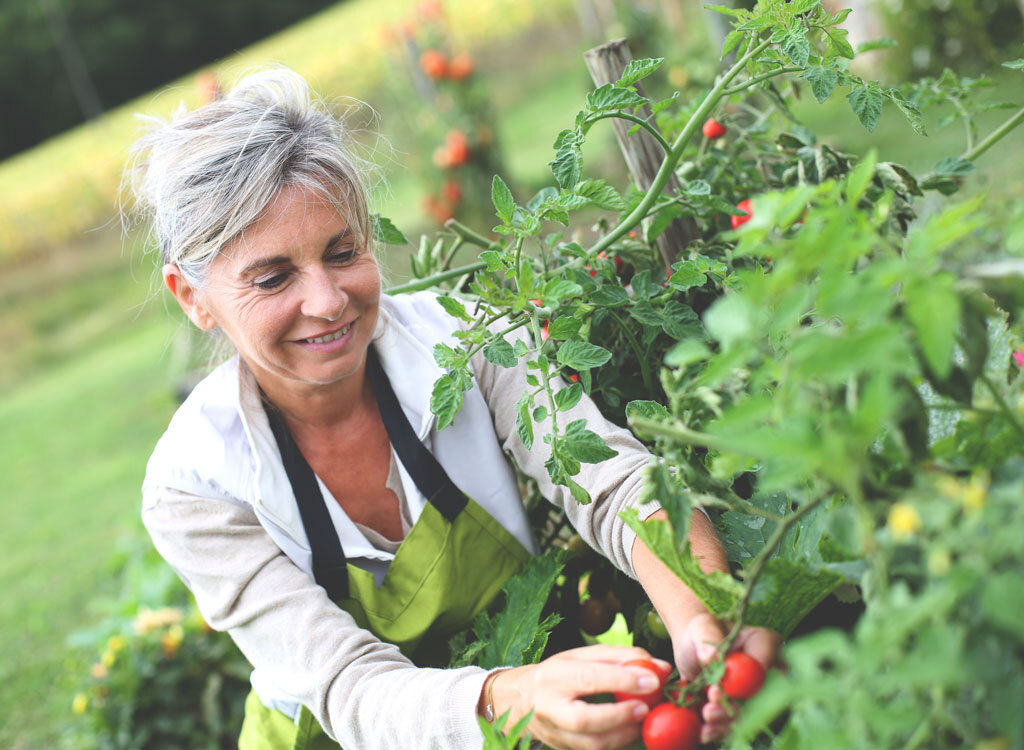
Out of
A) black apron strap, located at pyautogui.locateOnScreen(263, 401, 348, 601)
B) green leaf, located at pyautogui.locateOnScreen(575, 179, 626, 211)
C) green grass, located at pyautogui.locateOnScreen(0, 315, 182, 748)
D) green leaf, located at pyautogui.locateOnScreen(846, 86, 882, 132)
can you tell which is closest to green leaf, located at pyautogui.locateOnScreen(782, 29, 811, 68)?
green leaf, located at pyautogui.locateOnScreen(846, 86, 882, 132)

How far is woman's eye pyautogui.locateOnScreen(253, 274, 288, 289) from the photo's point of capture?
4.49 feet

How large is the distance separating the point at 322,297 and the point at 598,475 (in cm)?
48

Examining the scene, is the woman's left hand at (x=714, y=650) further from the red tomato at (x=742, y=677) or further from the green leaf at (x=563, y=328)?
the green leaf at (x=563, y=328)

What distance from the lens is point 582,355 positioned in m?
1.12

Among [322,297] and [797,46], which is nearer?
[797,46]

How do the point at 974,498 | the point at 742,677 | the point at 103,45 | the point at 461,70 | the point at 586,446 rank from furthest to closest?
the point at 103,45, the point at 461,70, the point at 586,446, the point at 742,677, the point at 974,498

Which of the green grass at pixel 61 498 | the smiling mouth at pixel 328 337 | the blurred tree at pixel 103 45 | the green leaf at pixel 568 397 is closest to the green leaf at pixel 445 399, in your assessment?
the green leaf at pixel 568 397

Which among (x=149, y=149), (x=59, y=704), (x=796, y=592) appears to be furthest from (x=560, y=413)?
(x=59, y=704)

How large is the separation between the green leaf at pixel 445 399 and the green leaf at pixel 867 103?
2.06 feet

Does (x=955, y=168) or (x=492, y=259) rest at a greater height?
(x=492, y=259)

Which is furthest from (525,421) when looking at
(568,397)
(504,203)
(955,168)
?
Result: (955,168)

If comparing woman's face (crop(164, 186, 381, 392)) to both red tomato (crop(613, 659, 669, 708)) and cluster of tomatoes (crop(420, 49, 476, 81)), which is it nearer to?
red tomato (crop(613, 659, 669, 708))

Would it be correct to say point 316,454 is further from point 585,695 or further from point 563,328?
point 585,695

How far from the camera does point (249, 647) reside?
139cm
